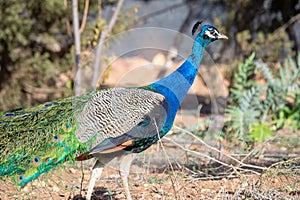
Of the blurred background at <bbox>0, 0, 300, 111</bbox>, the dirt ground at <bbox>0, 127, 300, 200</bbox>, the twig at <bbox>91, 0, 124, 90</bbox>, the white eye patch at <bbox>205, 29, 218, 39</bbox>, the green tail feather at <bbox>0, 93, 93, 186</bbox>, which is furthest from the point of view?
the blurred background at <bbox>0, 0, 300, 111</bbox>

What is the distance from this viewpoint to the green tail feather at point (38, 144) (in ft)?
9.18

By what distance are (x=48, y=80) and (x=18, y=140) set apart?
4.83 metres

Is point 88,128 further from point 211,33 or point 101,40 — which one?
point 101,40

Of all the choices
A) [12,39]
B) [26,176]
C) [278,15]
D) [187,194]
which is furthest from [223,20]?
[26,176]

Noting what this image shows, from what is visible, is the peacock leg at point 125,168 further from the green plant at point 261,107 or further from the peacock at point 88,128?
the green plant at point 261,107

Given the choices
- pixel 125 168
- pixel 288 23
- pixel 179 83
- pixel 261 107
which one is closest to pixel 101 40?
pixel 261 107

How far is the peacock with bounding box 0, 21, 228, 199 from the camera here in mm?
2807

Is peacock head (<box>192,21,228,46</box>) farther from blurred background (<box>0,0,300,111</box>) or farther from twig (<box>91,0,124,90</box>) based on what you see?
blurred background (<box>0,0,300,111</box>)

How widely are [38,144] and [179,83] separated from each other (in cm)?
94

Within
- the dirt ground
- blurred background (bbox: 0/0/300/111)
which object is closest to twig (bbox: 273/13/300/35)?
blurred background (bbox: 0/0/300/111)

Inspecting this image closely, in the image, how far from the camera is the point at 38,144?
2.84 metres

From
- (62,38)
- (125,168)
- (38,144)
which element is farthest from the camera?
(62,38)

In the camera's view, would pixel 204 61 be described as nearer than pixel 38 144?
No

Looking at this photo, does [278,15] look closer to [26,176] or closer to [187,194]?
[187,194]
